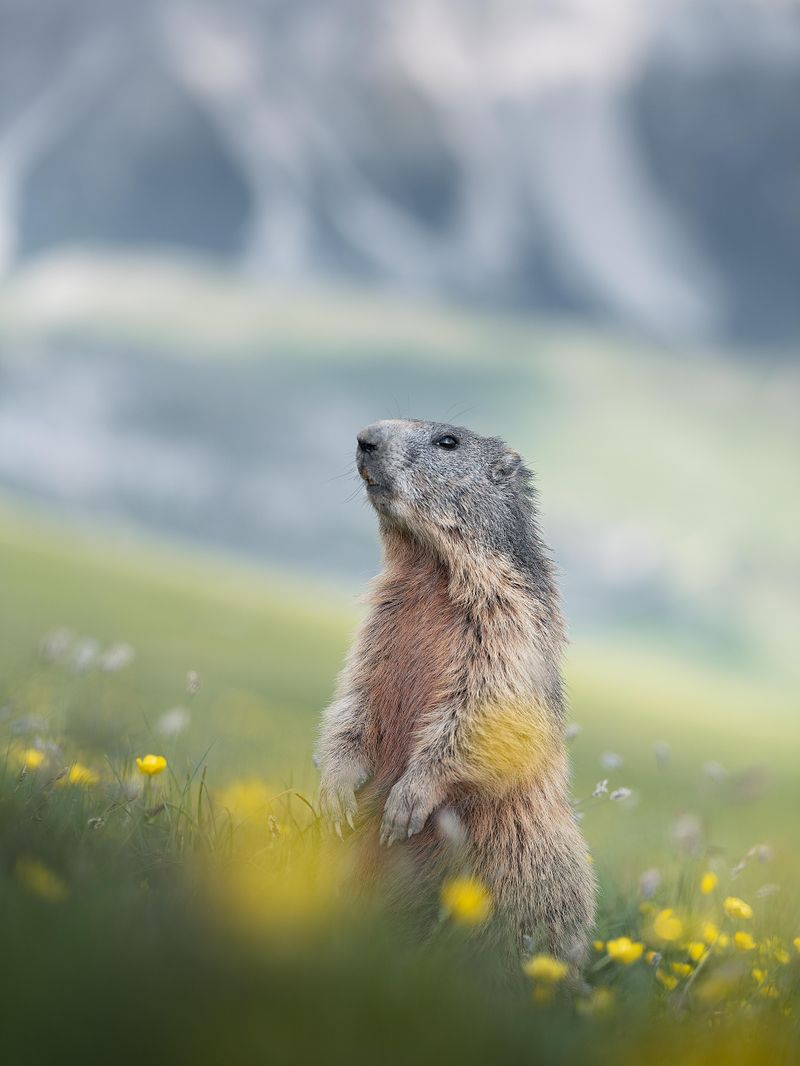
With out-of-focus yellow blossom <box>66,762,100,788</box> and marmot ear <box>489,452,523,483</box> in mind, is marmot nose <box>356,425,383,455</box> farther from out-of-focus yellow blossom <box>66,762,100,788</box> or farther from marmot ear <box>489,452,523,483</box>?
out-of-focus yellow blossom <box>66,762,100,788</box>

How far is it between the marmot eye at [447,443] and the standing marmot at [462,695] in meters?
0.01

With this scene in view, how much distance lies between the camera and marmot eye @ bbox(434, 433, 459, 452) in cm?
537

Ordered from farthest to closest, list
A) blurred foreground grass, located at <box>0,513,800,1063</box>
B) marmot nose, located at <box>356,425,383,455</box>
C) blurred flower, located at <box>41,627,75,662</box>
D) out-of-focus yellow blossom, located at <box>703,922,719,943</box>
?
blurred flower, located at <box>41,627,75,662</box>, marmot nose, located at <box>356,425,383,455</box>, out-of-focus yellow blossom, located at <box>703,922,719,943</box>, blurred foreground grass, located at <box>0,513,800,1063</box>

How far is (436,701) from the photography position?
185 inches

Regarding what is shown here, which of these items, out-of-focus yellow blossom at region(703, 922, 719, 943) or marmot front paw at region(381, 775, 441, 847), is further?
out-of-focus yellow blossom at region(703, 922, 719, 943)

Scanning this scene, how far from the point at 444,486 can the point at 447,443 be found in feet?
1.10

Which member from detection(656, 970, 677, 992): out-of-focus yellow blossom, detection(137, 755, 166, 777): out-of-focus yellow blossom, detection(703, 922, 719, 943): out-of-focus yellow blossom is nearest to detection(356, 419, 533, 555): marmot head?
detection(137, 755, 166, 777): out-of-focus yellow blossom

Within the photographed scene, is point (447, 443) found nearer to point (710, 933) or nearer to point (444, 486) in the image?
point (444, 486)

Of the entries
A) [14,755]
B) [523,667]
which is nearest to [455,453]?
[523,667]

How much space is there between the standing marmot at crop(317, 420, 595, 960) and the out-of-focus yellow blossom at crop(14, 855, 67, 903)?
62.2 inches

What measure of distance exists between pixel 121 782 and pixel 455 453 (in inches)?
87.5

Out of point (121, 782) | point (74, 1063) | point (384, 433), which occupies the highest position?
point (384, 433)

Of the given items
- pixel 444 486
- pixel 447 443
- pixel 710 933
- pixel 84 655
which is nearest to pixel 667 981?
pixel 710 933

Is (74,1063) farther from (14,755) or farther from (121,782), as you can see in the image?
(14,755)
